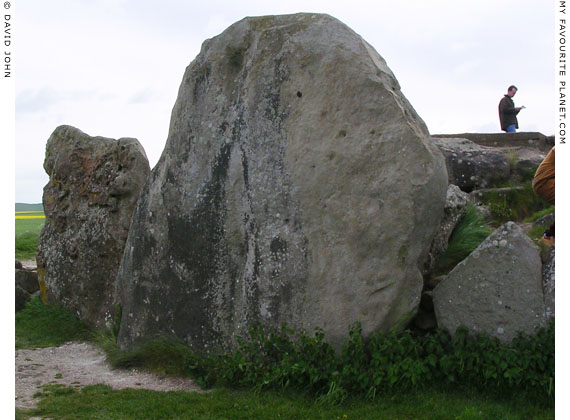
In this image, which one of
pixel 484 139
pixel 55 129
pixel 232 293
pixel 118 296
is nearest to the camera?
pixel 232 293

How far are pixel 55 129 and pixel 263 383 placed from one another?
589 centimetres

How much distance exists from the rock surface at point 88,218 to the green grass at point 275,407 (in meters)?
2.47

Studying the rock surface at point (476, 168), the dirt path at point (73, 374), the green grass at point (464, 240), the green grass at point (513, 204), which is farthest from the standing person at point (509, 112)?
the dirt path at point (73, 374)

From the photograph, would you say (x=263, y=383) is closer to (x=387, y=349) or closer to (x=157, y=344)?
(x=387, y=349)

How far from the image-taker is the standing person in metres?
12.0

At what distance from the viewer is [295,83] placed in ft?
20.1

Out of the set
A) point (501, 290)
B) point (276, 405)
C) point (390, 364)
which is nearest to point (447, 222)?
point (501, 290)

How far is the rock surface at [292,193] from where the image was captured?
5684 millimetres

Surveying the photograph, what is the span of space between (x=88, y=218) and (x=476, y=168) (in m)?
5.19

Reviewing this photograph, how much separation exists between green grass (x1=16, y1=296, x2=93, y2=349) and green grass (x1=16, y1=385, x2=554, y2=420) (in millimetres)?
2539

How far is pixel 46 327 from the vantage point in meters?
8.80

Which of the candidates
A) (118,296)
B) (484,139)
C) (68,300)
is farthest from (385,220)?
(484,139)

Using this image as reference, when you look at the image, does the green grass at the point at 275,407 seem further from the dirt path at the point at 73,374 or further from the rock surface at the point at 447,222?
the rock surface at the point at 447,222

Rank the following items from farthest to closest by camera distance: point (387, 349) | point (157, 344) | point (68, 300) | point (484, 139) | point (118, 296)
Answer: point (484, 139), point (68, 300), point (118, 296), point (157, 344), point (387, 349)
